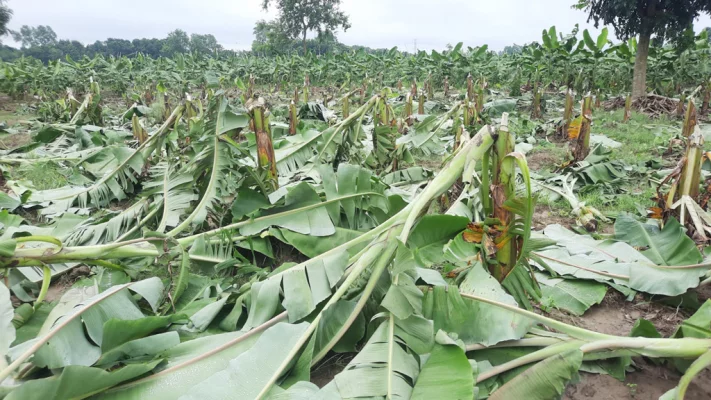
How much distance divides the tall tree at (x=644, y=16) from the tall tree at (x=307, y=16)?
110 feet

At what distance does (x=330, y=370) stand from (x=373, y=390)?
57cm

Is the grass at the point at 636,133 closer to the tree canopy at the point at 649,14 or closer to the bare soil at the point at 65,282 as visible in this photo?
the tree canopy at the point at 649,14

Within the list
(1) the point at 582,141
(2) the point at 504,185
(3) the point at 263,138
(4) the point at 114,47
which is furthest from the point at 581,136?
(4) the point at 114,47

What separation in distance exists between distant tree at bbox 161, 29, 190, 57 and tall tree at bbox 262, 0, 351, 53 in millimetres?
23655

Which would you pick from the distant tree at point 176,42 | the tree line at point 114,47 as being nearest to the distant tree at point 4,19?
the tree line at point 114,47

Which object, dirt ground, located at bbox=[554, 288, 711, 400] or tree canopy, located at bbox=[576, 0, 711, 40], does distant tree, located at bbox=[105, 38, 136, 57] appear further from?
dirt ground, located at bbox=[554, 288, 711, 400]

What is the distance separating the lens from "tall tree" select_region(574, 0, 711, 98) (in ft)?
32.5

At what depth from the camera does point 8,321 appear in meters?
1.62

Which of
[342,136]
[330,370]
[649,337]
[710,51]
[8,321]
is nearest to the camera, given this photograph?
[8,321]

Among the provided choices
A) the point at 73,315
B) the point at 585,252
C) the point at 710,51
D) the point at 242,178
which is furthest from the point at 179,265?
the point at 710,51

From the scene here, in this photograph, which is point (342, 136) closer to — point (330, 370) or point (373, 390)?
point (330, 370)

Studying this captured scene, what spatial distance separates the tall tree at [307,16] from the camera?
133 feet

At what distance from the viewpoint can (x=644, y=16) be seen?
33.3ft

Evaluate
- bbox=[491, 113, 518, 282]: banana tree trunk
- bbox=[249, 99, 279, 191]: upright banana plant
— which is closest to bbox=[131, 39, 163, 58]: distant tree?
bbox=[249, 99, 279, 191]: upright banana plant
